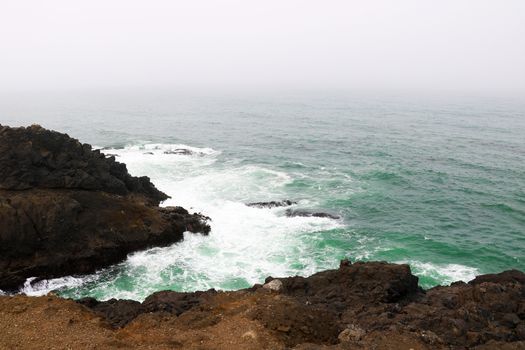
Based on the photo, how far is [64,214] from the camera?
104 feet

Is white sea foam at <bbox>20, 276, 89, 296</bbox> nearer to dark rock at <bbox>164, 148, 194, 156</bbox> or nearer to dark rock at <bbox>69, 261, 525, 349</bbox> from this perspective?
dark rock at <bbox>69, 261, 525, 349</bbox>

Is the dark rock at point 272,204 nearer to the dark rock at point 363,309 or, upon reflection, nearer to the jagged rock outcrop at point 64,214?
the jagged rock outcrop at point 64,214

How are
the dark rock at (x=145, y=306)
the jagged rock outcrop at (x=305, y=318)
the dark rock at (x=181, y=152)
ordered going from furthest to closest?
the dark rock at (x=181, y=152) < the dark rock at (x=145, y=306) < the jagged rock outcrop at (x=305, y=318)

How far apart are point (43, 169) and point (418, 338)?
3113 cm

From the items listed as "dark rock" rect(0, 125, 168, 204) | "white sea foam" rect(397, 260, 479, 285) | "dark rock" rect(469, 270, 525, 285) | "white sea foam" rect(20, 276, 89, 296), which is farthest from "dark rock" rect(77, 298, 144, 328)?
"white sea foam" rect(397, 260, 479, 285)

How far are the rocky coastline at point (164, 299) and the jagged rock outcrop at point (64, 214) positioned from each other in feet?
0.27

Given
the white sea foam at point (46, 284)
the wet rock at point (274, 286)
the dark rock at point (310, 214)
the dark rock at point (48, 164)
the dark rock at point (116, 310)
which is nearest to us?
the dark rock at point (116, 310)

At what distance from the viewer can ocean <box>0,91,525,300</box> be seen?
3259cm

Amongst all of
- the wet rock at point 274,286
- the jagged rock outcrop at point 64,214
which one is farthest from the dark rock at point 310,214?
the wet rock at point 274,286

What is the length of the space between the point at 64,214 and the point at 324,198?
28.9 metres

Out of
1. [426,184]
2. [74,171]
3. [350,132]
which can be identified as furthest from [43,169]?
[350,132]

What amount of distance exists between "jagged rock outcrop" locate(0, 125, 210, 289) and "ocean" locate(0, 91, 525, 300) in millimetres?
1338

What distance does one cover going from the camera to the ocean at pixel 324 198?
3259 centimetres

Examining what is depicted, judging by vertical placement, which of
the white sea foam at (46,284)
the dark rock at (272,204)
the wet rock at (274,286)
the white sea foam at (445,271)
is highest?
the wet rock at (274,286)
